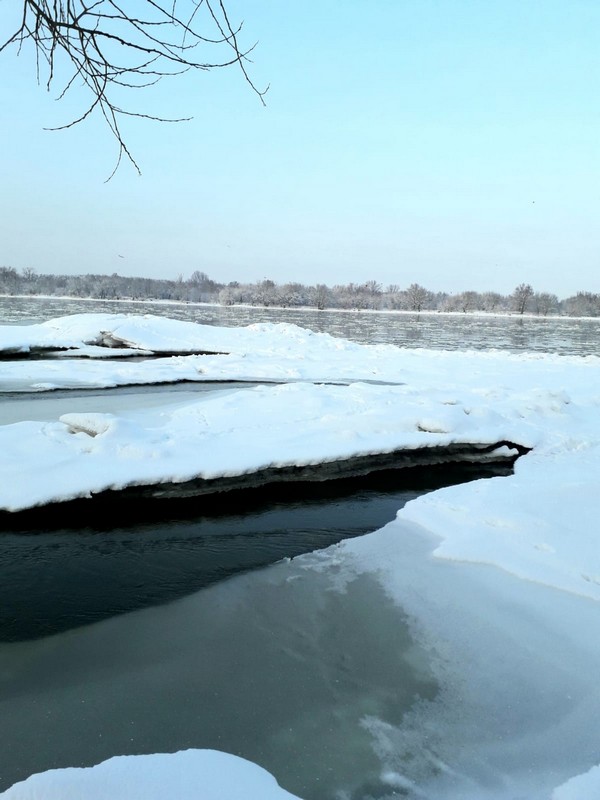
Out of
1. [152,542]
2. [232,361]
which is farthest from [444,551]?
[232,361]

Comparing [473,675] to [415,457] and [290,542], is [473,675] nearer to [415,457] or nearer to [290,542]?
[290,542]

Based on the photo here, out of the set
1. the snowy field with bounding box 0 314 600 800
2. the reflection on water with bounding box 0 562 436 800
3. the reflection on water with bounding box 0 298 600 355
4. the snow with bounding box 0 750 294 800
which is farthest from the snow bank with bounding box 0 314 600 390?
the snow with bounding box 0 750 294 800

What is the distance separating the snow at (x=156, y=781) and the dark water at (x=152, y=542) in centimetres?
159

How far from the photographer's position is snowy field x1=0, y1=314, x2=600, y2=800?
2.49m

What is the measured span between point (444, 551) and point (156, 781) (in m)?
3.16

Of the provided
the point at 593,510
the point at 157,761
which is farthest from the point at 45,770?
the point at 593,510

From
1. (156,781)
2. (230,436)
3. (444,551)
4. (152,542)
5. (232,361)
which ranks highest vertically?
(232,361)

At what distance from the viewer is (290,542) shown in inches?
207

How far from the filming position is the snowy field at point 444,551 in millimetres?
2490

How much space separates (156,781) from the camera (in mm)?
2328

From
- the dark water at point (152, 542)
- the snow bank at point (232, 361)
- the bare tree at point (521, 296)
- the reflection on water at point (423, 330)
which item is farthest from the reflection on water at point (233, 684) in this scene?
the bare tree at point (521, 296)

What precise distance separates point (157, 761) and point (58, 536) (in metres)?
3.23

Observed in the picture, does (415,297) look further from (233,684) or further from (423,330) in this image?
(233,684)

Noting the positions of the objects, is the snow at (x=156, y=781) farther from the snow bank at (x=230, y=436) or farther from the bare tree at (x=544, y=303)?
the bare tree at (x=544, y=303)
